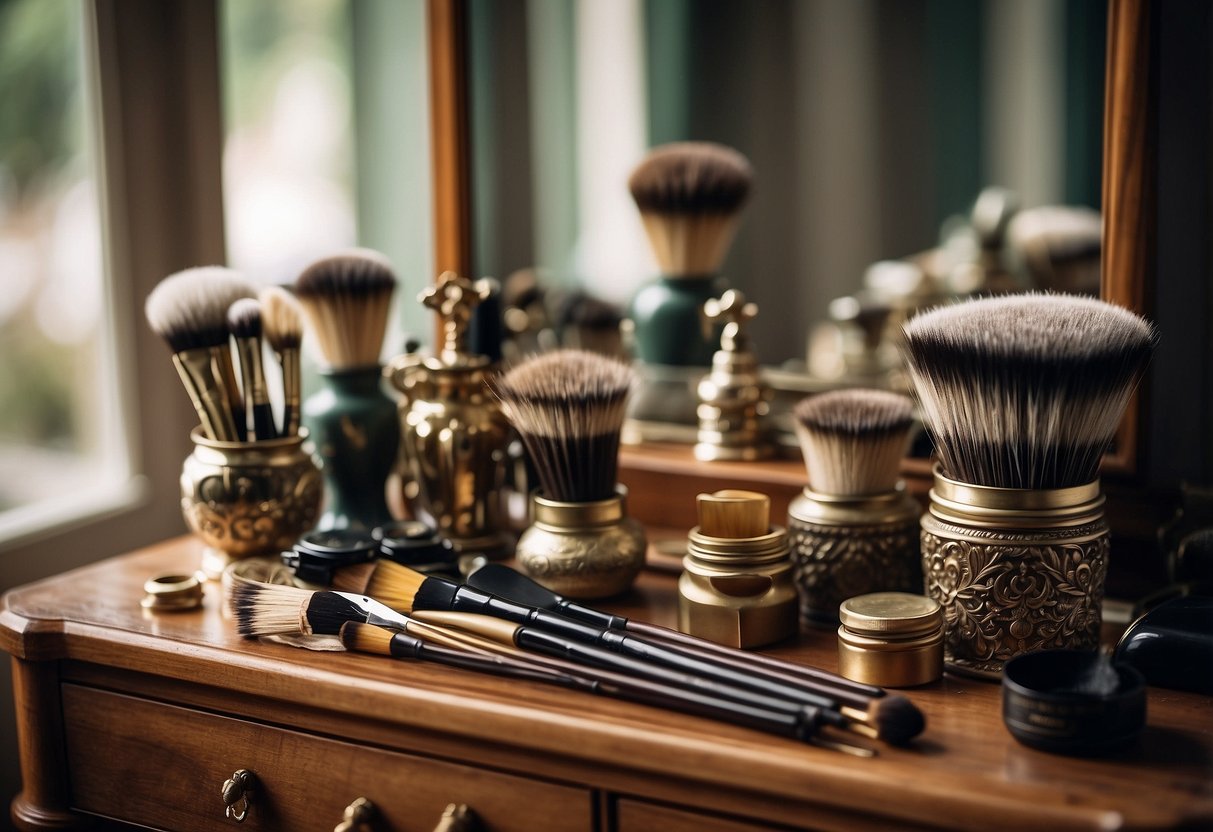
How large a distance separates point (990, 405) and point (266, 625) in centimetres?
45

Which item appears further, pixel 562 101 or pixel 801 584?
pixel 562 101

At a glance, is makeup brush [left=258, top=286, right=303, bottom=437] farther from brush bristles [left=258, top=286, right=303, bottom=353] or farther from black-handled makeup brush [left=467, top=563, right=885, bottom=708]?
black-handled makeup brush [left=467, top=563, right=885, bottom=708]

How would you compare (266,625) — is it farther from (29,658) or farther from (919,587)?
(919,587)

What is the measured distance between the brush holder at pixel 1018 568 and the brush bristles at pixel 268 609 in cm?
38

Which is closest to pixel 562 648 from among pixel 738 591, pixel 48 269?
pixel 738 591

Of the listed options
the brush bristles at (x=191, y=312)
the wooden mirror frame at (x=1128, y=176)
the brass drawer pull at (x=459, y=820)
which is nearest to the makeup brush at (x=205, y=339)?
the brush bristles at (x=191, y=312)

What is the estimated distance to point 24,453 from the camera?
3.75 ft

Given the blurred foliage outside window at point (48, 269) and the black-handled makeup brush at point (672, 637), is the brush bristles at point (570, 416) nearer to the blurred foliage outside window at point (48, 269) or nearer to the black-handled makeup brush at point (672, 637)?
the black-handled makeup brush at point (672, 637)

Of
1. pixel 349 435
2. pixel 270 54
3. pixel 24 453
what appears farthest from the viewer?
pixel 270 54

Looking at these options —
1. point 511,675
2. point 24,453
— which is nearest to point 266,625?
point 511,675

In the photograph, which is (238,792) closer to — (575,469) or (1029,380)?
(575,469)

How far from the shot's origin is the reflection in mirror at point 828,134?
3.43 feet

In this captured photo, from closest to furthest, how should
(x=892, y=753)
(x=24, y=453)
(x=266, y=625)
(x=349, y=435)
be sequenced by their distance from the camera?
1. (x=892, y=753)
2. (x=266, y=625)
3. (x=349, y=435)
4. (x=24, y=453)

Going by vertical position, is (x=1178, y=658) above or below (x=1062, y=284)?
below
